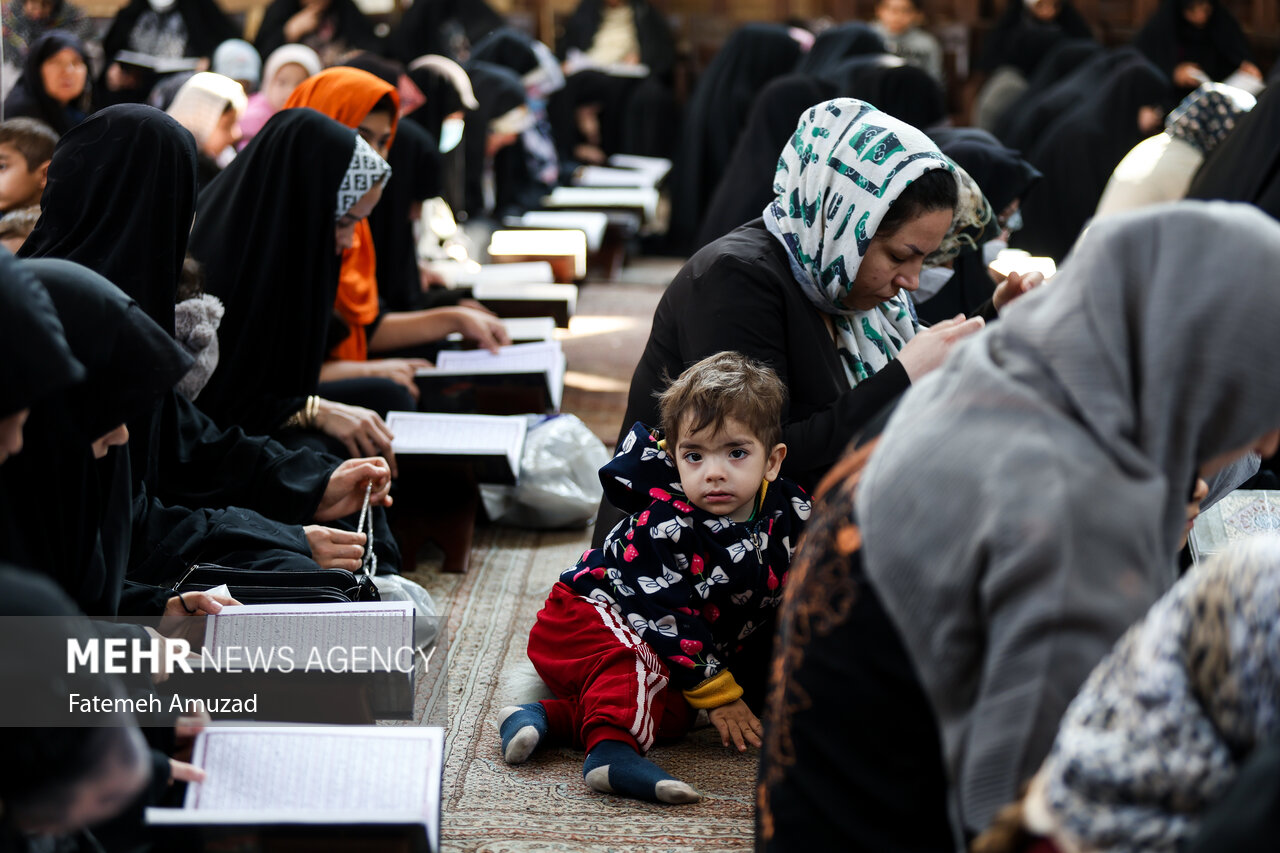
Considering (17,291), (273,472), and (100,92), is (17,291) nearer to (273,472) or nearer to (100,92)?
(273,472)

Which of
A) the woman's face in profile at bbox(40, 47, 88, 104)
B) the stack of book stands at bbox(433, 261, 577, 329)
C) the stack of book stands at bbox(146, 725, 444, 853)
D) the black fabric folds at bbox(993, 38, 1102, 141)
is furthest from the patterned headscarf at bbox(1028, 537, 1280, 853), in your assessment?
the black fabric folds at bbox(993, 38, 1102, 141)

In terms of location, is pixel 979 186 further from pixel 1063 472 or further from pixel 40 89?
pixel 40 89

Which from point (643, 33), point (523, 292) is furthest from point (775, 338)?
point (643, 33)

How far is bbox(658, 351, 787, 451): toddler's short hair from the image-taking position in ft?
7.39

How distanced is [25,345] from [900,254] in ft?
5.24

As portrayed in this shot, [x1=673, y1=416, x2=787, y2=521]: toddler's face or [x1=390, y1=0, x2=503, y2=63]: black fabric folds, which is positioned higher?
[x1=673, y1=416, x2=787, y2=521]: toddler's face

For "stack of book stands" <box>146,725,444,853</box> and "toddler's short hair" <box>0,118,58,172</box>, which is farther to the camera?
"toddler's short hair" <box>0,118,58,172</box>

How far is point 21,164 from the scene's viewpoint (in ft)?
11.0

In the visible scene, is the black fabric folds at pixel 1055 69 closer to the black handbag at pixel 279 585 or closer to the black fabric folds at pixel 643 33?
the black fabric folds at pixel 643 33

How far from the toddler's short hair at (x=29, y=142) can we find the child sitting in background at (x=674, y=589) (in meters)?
1.90

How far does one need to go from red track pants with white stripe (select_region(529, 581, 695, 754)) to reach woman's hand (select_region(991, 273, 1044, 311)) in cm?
109

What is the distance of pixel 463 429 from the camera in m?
3.39

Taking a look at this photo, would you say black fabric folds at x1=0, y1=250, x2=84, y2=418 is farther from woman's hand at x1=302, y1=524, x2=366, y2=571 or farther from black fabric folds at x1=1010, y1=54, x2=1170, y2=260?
black fabric folds at x1=1010, y1=54, x2=1170, y2=260

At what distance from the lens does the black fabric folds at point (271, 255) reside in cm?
318
